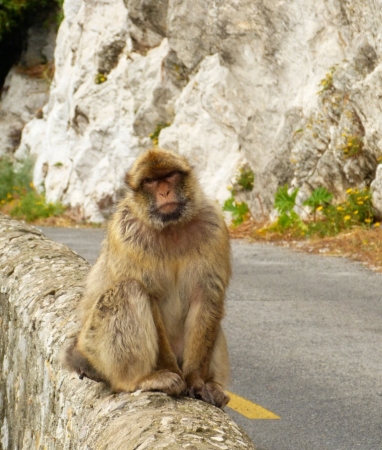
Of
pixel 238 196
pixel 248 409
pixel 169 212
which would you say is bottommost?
pixel 248 409

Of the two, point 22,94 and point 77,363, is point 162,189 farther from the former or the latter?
point 22,94

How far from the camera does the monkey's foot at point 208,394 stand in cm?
320

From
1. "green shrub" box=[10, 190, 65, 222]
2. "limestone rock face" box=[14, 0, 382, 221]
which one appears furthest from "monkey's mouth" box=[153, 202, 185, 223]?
"green shrub" box=[10, 190, 65, 222]

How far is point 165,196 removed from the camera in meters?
3.46

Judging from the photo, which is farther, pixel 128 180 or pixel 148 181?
pixel 128 180

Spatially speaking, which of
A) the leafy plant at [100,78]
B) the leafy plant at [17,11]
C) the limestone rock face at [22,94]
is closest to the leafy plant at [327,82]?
the leafy plant at [100,78]

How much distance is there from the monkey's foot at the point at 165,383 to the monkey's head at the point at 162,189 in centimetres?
69

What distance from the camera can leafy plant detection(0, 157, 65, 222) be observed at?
19.2 metres

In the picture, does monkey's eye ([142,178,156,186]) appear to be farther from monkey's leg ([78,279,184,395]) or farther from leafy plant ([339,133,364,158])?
leafy plant ([339,133,364,158])

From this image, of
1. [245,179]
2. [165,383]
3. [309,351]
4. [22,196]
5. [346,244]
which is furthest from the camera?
[22,196]

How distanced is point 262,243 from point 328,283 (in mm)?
3449

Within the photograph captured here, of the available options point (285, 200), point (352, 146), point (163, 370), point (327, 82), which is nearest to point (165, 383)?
point (163, 370)

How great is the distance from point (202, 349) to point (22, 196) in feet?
61.7

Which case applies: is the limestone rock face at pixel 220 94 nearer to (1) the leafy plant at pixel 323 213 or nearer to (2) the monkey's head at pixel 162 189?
(1) the leafy plant at pixel 323 213
